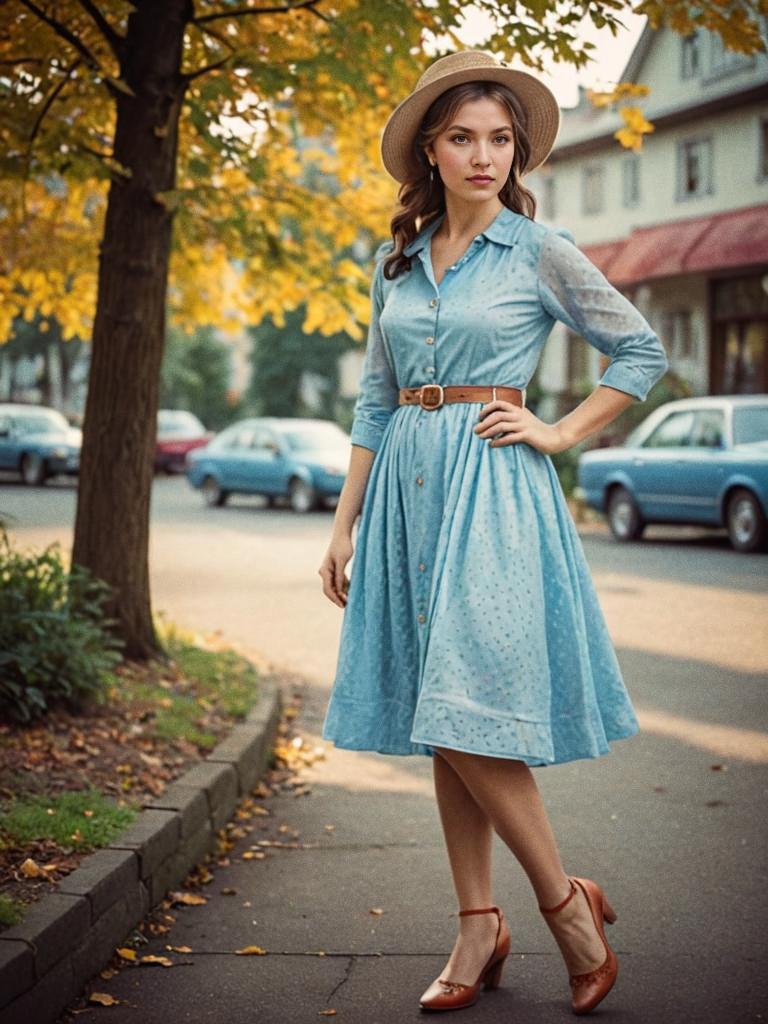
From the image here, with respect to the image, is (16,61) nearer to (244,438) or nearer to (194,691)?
(194,691)

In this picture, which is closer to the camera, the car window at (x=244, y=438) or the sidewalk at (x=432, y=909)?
the sidewalk at (x=432, y=909)

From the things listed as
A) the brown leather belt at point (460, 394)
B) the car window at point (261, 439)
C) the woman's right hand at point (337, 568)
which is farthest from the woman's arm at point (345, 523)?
the car window at point (261, 439)

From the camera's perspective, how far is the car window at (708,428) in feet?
53.1

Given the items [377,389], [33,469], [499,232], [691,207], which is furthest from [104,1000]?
[33,469]

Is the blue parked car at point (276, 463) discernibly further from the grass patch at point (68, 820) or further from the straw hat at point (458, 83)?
the straw hat at point (458, 83)

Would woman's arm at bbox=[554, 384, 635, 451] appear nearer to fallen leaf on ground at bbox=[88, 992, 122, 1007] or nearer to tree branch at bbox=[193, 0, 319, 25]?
fallen leaf on ground at bbox=[88, 992, 122, 1007]

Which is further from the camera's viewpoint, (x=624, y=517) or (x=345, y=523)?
(x=624, y=517)

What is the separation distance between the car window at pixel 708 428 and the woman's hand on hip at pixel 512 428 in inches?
514

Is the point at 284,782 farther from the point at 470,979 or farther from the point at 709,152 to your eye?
the point at 709,152

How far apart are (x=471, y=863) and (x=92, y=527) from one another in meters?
4.27

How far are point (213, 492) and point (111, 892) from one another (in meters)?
21.5

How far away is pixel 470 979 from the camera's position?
3.55 m

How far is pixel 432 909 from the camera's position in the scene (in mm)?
4418

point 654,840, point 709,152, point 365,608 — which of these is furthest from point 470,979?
point 709,152
